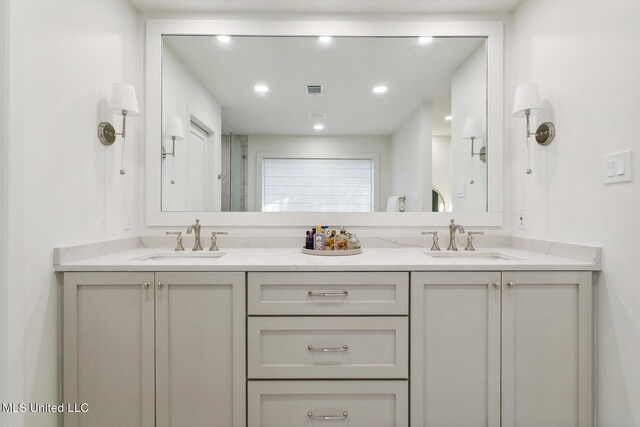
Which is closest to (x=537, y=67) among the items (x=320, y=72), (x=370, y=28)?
(x=370, y=28)

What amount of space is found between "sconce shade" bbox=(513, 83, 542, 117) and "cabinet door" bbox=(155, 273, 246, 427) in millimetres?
1610

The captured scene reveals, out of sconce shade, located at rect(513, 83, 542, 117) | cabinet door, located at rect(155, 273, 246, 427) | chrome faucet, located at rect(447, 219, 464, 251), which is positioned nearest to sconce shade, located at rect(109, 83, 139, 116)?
cabinet door, located at rect(155, 273, 246, 427)

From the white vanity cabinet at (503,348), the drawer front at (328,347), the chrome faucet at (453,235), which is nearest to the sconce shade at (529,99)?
the chrome faucet at (453,235)

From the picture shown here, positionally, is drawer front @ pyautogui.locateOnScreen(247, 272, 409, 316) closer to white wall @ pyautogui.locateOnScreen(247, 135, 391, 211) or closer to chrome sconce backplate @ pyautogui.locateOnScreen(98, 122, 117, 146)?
white wall @ pyautogui.locateOnScreen(247, 135, 391, 211)

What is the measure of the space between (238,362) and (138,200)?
1.19m

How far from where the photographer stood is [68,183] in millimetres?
1430

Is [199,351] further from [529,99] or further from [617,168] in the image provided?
[529,99]

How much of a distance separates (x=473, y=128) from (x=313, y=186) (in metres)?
1.04

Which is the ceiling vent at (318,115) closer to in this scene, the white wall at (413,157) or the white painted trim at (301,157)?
the white painted trim at (301,157)

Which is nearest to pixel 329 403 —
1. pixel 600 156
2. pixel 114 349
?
pixel 114 349

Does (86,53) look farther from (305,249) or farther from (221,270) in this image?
(305,249)

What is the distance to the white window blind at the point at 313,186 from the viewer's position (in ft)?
6.48

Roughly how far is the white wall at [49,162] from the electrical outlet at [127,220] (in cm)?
9

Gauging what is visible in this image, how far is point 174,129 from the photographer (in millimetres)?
1996
